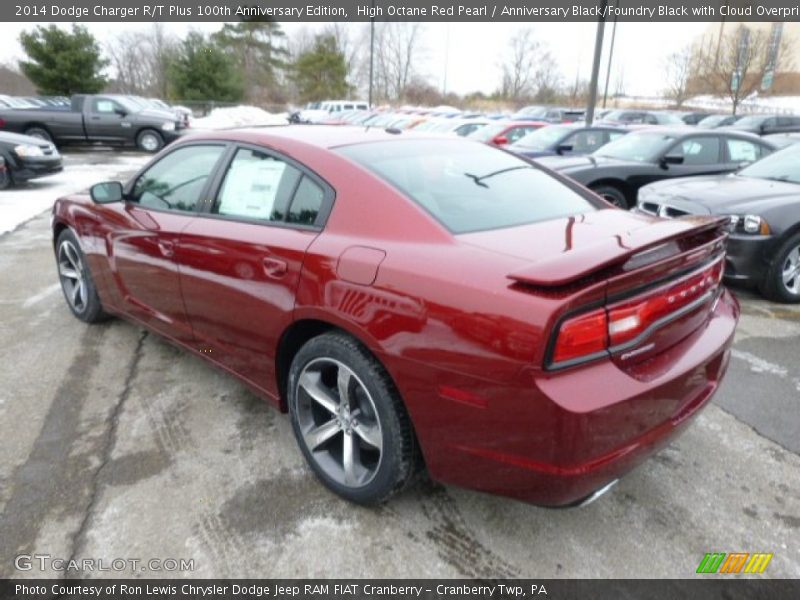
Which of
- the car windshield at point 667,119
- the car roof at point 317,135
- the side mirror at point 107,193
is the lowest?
the side mirror at point 107,193

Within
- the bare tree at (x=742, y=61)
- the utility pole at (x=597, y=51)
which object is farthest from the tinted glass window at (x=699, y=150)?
the bare tree at (x=742, y=61)

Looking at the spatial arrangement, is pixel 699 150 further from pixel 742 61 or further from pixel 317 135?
pixel 742 61

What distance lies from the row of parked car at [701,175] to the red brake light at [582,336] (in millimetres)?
1024

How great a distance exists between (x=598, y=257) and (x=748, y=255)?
370 cm

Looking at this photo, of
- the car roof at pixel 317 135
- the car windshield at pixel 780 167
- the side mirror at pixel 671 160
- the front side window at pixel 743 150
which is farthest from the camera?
the front side window at pixel 743 150

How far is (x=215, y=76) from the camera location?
125 feet

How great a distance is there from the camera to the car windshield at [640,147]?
25.1 feet

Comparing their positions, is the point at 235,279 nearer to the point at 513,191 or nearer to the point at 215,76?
the point at 513,191

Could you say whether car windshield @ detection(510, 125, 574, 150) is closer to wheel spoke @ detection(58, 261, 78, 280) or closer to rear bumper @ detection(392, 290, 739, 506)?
wheel spoke @ detection(58, 261, 78, 280)

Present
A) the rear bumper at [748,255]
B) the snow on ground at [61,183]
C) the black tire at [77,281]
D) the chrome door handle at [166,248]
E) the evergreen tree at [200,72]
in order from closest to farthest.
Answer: the chrome door handle at [166,248]
the black tire at [77,281]
the rear bumper at [748,255]
the snow on ground at [61,183]
the evergreen tree at [200,72]

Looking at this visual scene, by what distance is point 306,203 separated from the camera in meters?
2.47

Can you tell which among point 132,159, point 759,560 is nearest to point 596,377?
point 759,560

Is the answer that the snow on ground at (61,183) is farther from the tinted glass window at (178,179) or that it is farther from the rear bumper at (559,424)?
the rear bumper at (559,424)

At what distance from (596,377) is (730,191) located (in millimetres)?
4410
